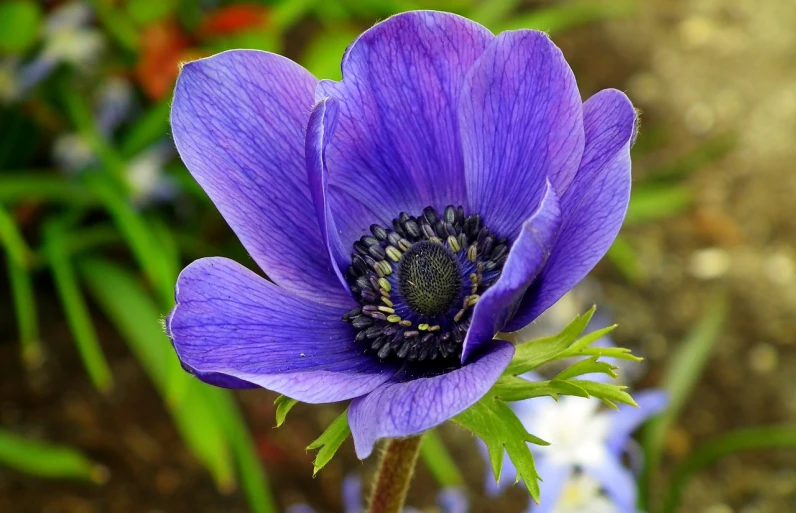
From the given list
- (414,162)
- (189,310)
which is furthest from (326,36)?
(189,310)

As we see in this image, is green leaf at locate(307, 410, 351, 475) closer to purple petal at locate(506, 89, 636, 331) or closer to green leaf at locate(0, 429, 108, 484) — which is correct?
purple petal at locate(506, 89, 636, 331)

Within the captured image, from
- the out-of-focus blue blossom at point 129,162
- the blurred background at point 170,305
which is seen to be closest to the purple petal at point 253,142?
the blurred background at point 170,305

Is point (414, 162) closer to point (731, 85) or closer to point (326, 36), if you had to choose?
point (326, 36)

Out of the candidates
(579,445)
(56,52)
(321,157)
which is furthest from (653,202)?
(321,157)

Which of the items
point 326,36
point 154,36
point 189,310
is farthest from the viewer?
point 326,36

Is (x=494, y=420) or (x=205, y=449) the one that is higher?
(x=494, y=420)

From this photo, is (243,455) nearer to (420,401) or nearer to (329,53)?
(329,53)
